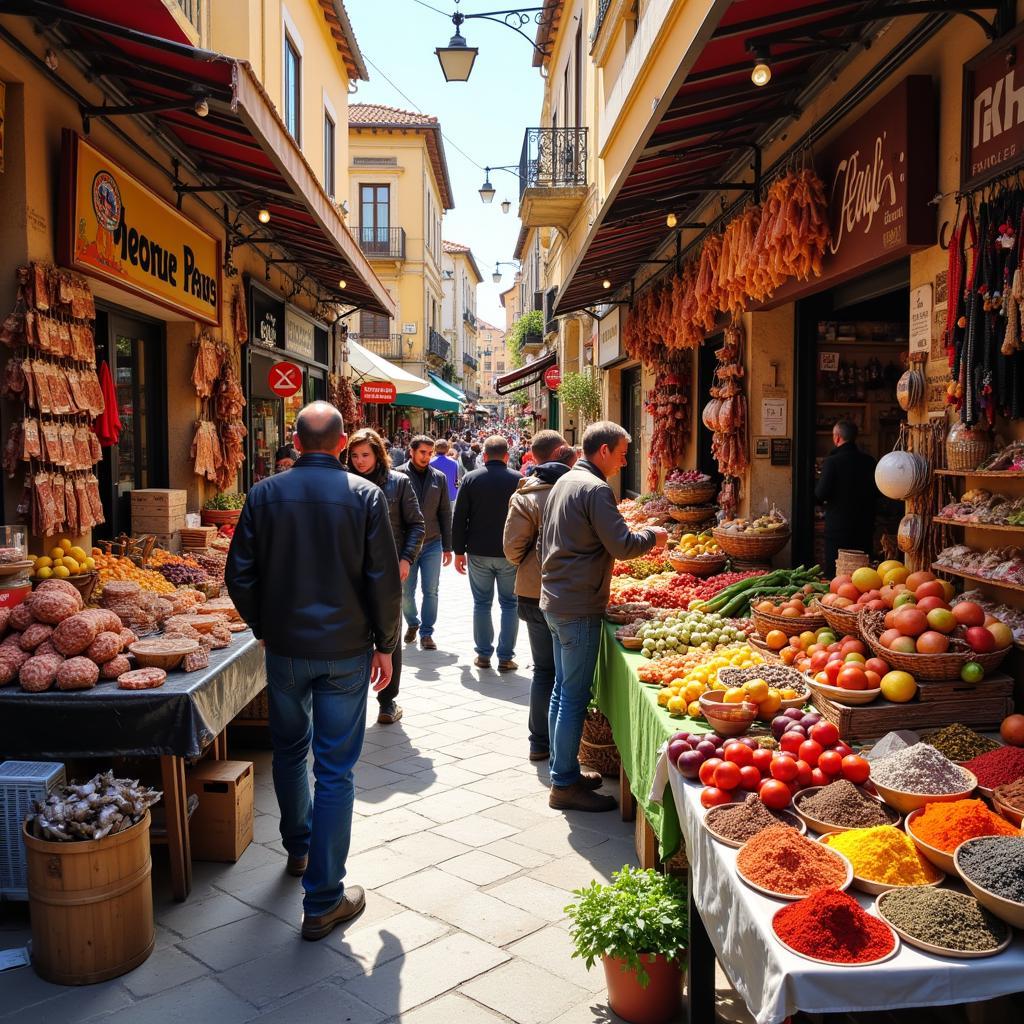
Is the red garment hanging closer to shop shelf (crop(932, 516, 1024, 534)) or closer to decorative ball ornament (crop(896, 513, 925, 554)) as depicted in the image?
decorative ball ornament (crop(896, 513, 925, 554))

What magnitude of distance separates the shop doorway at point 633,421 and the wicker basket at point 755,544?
23.3 ft

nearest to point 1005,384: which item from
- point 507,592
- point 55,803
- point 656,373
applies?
point 55,803

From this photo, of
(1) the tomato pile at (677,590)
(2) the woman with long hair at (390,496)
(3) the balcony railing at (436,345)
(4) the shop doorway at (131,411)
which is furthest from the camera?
(3) the balcony railing at (436,345)

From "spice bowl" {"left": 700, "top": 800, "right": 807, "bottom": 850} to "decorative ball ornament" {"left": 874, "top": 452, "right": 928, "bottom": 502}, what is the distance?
1933mm

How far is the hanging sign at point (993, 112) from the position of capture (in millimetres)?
3611

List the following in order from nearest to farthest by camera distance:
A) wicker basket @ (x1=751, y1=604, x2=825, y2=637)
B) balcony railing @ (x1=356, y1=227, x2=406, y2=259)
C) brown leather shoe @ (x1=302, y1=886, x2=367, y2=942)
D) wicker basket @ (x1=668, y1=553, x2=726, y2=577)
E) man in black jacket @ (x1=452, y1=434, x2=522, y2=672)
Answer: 1. brown leather shoe @ (x1=302, y1=886, x2=367, y2=942)
2. wicker basket @ (x1=751, y1=604, x2=825, y2=637)
3. wicker basket @ (x1=668, y1=553, x2=726, y2=577)
4. man in black jacket @ (x1=452, y1=434, x2=522, y2=672)
5. balcony railing @ (x1=356, y1=227, x2=406, y2=259)

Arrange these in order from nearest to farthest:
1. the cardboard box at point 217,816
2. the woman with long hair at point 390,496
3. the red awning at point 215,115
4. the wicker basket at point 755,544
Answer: the cardboard box at point 217,816 → the red awning at point 215,115 → the woman with long hair at point 390,496 → the wicker basket at point 755,544

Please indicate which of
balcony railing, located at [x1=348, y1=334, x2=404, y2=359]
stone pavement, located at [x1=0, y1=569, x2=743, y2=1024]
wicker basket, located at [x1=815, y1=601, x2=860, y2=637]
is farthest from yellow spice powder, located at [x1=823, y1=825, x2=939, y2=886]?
balcony railing, located at [x1=348, y1=334, x2=404, y2=359]

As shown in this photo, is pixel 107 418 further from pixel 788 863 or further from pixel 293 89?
pixel 293 89

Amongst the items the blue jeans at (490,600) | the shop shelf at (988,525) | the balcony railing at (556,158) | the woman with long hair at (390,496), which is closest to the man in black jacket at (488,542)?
the blue jeans at (490,600)

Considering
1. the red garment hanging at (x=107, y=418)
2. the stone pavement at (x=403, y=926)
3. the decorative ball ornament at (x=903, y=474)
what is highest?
the red garment hanging at (x=107, y=418)

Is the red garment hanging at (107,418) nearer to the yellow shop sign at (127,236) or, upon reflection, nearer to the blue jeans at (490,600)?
the yellow shop sign at (127,236)

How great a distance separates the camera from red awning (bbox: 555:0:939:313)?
439 cm

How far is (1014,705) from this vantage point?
3797 mm
